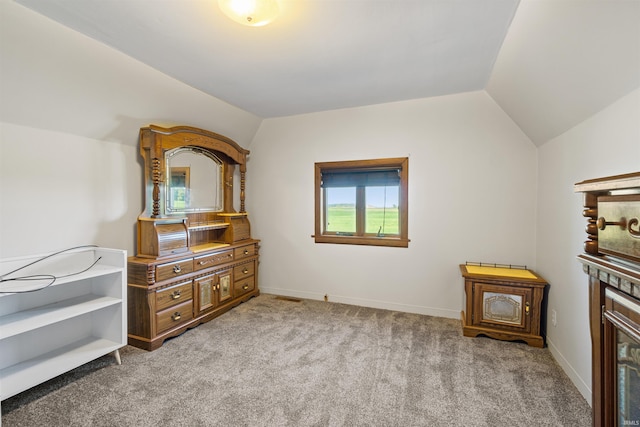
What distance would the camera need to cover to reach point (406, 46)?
2191 millimetres

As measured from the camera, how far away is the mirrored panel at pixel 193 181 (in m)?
3.12

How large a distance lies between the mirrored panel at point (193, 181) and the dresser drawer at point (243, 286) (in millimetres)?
993

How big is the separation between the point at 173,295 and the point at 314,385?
1614mm

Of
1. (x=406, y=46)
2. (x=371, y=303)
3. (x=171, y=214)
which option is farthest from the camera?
(x=371, y=303)

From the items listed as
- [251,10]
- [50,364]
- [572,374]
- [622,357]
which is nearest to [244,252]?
[50,364]

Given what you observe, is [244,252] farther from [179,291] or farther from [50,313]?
[50,313]

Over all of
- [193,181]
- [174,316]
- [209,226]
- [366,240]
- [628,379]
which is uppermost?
[193,181]

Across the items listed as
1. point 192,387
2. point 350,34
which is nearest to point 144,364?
point 192,387

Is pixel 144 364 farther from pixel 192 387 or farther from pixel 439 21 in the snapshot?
pixel 439 21

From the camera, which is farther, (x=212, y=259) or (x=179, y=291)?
(x=212, y=259)

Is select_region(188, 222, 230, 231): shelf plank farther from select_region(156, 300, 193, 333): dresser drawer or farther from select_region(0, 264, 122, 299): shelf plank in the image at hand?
select_region(0, 264, 122, 299): shelf plank

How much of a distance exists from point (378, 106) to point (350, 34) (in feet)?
5.19

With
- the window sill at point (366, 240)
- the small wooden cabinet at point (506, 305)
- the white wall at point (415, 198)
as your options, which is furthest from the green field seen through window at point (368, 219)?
the small wooden cabinet at point (506, 305)

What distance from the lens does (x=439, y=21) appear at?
188cm
